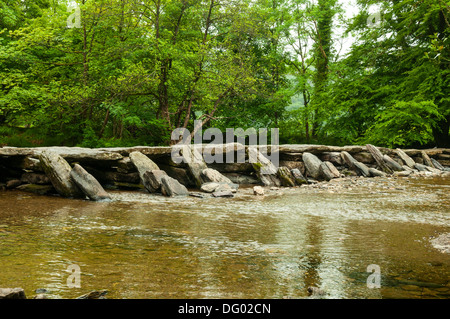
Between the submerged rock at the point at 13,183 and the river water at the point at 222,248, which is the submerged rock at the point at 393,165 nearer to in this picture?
the river water at the point at 222,248

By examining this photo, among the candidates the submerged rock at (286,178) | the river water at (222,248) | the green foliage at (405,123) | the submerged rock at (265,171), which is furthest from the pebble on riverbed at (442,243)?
the green foliage at (405,123)

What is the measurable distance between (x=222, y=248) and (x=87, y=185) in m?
4.45

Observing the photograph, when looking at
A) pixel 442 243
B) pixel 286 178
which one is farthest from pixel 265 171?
pixel 442 243

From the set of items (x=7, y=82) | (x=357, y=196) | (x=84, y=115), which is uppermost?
(x=7, y=82)

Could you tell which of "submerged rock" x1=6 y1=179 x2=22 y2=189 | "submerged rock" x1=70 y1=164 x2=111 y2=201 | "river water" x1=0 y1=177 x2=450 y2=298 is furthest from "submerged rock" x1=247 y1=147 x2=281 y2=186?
"submerged rock" x1=6 y1=179 x2=22 y2=189

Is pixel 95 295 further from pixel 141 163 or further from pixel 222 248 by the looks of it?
pixel 141 163

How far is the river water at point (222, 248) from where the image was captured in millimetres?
2551

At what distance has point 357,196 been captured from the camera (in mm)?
8031

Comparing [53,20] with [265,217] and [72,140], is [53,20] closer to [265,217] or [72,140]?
[72,140]

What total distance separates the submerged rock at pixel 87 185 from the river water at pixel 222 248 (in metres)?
0.38

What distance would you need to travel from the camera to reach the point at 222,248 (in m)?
3.69

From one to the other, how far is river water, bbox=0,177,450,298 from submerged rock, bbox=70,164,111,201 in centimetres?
38
